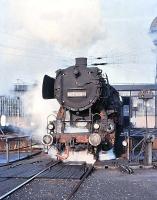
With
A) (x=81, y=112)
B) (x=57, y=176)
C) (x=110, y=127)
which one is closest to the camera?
(x=57, y=176)

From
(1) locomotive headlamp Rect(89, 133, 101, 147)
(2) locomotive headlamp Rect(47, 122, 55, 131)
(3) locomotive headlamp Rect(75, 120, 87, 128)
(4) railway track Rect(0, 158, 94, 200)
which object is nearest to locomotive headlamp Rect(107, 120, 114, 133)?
(3) locomotive headlamp Rect(75, 120, 87, 128)

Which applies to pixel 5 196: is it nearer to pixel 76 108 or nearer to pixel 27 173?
pixel 27 173

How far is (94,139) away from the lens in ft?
39.6

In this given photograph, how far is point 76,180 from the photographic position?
8.98m

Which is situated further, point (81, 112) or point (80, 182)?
point (81, 112)

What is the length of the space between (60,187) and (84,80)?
5.57 metres

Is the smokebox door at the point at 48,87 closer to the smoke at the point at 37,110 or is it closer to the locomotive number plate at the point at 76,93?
the locomotive number plate at the point at 76,93

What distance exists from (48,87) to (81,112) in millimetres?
1422

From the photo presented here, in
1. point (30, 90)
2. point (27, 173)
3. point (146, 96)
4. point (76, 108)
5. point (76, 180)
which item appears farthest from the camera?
point (30, 90)

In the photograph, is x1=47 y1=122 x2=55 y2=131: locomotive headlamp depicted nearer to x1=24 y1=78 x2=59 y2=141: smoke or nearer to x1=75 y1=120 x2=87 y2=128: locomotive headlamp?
x1=75 y1=120 x2=87 y2=128: locomotive headlamp

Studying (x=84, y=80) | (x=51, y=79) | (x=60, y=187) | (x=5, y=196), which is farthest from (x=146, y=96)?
(x=5, y=196)

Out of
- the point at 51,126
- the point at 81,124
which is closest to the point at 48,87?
the point at 51,126

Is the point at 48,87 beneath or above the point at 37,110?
above

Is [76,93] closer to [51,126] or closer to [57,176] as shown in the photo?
[51,126]
